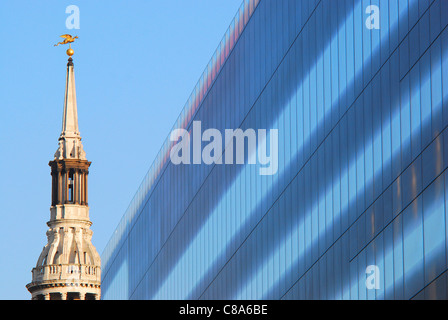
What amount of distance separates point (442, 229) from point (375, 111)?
8892mm

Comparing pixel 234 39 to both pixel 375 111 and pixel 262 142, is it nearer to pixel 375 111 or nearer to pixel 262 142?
pixel 262 142

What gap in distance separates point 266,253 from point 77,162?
132 m

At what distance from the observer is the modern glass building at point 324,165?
155 ft

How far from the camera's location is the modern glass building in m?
47.2

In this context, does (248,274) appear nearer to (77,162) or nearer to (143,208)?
(143,208)

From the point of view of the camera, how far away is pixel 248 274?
243 ft

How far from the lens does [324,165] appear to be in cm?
5981

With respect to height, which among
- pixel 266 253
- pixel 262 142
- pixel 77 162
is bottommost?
pixel 266 253

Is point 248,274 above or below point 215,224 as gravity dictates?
below
